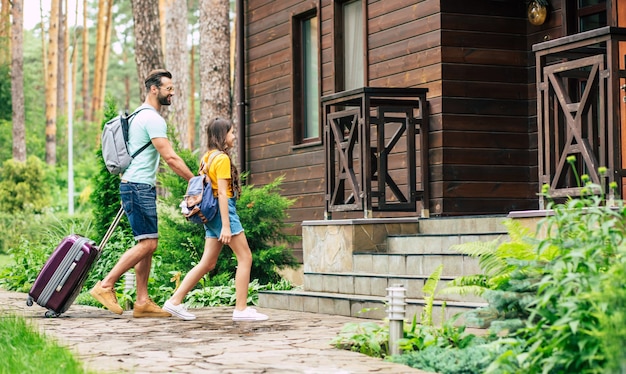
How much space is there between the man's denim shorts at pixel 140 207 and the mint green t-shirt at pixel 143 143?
0.07 metres

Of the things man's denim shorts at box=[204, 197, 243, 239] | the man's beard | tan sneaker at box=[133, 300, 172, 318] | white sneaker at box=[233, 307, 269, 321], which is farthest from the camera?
the man's beard

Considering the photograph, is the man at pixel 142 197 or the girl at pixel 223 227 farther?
the man at pixel 142 197

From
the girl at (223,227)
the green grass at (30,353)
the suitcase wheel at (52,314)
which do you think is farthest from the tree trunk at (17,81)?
the green grass at (30,353)

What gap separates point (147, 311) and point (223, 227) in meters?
1.15

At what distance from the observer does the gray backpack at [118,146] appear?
8.82m

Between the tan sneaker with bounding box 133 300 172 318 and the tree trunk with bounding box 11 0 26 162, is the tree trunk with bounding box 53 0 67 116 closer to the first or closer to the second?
the tree trunk with bounding box 11 0 26 162

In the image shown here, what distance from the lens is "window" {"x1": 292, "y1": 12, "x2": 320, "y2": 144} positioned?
13609 millimetres

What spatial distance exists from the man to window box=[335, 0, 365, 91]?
401 cm

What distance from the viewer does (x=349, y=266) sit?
9766mm

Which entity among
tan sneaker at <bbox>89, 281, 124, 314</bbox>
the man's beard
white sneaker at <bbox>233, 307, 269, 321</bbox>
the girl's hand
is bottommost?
white sneaker at <bbox>233, 307, 269, 321</bbox>

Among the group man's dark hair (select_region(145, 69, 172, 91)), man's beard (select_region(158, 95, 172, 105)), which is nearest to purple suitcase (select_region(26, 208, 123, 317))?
man's beard (select_region(158, 95, 172, 105))

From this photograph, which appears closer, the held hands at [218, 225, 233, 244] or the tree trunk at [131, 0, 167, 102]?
the held hands at [218, 225, 233, 244]

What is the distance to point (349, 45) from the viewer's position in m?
12.7

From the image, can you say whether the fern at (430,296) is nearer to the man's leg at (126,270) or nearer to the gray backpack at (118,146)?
the man's leg at (126,270)
